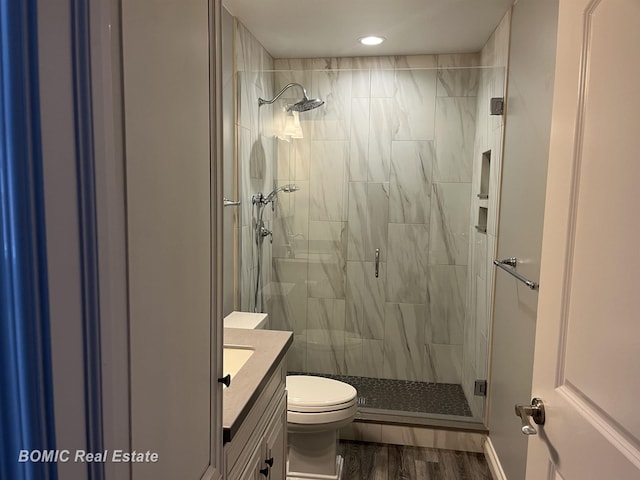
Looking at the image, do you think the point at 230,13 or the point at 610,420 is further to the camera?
the point at 230,13

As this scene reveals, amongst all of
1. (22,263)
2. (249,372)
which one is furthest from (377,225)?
(22,263)

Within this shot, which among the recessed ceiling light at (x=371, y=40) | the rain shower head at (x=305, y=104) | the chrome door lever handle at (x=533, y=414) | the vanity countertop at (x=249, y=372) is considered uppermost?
the recessed ceiling light at (x=371, y=40)

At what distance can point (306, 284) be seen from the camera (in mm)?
3197

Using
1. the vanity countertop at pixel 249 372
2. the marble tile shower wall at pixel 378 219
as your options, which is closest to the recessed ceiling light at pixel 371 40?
the marble tile shower wall at pixel 378 219

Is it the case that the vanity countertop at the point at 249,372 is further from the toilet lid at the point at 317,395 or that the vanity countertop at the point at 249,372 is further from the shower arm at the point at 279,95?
the shower arm at the point at 279,95

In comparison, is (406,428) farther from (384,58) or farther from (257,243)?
(384,58)

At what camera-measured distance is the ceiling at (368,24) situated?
236 centimetres

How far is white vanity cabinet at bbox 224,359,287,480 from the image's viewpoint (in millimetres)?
1137

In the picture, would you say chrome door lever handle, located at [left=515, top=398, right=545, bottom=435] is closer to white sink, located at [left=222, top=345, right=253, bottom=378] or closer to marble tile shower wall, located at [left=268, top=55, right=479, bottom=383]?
white sink, located at [left=222, top=345, right=253, bottom=378]

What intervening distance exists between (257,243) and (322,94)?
1.07 meters

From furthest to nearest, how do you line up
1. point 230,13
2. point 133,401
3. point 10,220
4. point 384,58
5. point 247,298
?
point 384,58, point 247,298, point 230,13, point 133,401, point 10,220

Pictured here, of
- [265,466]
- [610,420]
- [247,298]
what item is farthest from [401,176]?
[610,420]

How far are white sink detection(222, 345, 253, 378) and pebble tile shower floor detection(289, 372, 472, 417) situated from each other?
1.51 meters

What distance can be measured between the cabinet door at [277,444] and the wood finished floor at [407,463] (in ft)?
2.84
